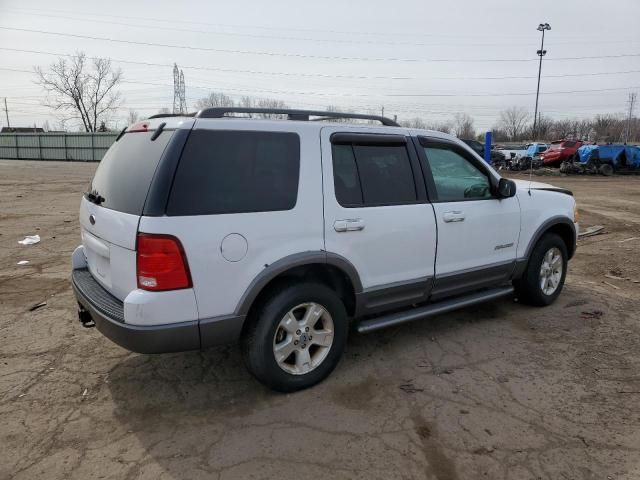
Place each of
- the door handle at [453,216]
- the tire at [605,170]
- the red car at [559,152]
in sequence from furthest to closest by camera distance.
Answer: the red car at [559,152] < the tire at [605,170] < the door handle at [453,216]

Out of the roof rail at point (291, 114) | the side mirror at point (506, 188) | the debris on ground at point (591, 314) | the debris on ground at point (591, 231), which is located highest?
the roof rail at point (291, 114)

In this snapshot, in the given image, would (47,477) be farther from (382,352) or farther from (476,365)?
(476,365)

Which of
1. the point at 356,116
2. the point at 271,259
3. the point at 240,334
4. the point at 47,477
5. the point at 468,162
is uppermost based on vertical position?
the point at 356,116

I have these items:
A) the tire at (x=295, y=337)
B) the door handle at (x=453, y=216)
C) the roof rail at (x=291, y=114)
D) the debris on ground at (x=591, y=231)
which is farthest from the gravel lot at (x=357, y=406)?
the debris on ground at (x=591, y=231)

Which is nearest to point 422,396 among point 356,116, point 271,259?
point 271,259

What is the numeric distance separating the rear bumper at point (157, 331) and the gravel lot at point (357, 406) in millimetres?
536

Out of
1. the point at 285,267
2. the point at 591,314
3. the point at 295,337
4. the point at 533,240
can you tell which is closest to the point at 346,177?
the point at 285,267

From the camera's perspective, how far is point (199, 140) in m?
2.99

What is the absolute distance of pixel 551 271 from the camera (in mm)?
5254

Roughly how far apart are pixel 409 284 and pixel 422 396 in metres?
0.90

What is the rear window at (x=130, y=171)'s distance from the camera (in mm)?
2961

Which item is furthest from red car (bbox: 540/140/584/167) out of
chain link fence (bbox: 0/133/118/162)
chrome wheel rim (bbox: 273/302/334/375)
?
chain link fence (bbox: 0/133/118/162)

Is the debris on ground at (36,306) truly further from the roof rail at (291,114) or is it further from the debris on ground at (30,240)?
the debris on ground at (30,240)

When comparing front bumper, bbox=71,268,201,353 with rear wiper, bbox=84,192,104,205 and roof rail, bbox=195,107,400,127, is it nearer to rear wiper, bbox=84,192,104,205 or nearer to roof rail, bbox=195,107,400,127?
rear wiper, bbox=84,192,104,205
